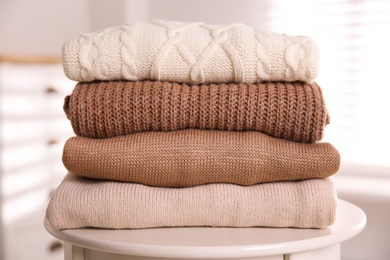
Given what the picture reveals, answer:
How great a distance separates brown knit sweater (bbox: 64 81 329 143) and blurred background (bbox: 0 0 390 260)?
Result: 66 cm

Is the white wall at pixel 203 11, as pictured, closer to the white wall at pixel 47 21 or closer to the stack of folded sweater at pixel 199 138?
the white wall at pixel 47 21

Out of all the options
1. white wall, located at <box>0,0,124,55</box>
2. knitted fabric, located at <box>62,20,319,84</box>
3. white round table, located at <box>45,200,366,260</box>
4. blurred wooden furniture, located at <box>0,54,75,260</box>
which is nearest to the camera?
white round table, located at <box>45,200,366,260</box>

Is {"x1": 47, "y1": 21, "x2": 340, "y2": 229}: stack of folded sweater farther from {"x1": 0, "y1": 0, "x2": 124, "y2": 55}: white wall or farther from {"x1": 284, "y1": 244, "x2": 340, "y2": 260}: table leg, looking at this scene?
{"x1": 0, "y1": 0, "x2": 124, "y2": 55}: white wall

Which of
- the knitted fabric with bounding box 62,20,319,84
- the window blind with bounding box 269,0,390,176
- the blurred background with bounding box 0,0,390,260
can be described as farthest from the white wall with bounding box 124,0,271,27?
the knitted fabric with bounding box 62,20,319,84

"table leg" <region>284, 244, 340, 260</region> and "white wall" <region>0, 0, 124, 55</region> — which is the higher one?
"white wall" <region>0, 0, 124, 55</region>

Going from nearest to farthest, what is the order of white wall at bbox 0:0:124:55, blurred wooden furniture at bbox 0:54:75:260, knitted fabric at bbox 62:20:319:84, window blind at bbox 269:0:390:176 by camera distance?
knitted fabric at bbox 62:20:319:84, window blind at bbox 269:0:390:176, blurred wooden furniture at bbox 0:54:75:260, white wall at bbox 0:0:124:55

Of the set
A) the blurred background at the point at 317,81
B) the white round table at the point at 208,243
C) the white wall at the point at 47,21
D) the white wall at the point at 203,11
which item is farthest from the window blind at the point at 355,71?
the white wall at the point at 47,21

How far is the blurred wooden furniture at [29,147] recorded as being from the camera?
138cm

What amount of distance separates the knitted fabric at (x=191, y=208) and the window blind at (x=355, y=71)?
674mm

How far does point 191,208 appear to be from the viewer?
65 cm

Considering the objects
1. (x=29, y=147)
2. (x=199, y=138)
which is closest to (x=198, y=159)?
(x=199, y=138)

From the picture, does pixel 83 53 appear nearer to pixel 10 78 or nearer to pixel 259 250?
pixel 259 250

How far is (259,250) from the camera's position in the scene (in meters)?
0.57

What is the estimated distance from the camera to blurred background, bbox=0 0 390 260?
4.09 ft
